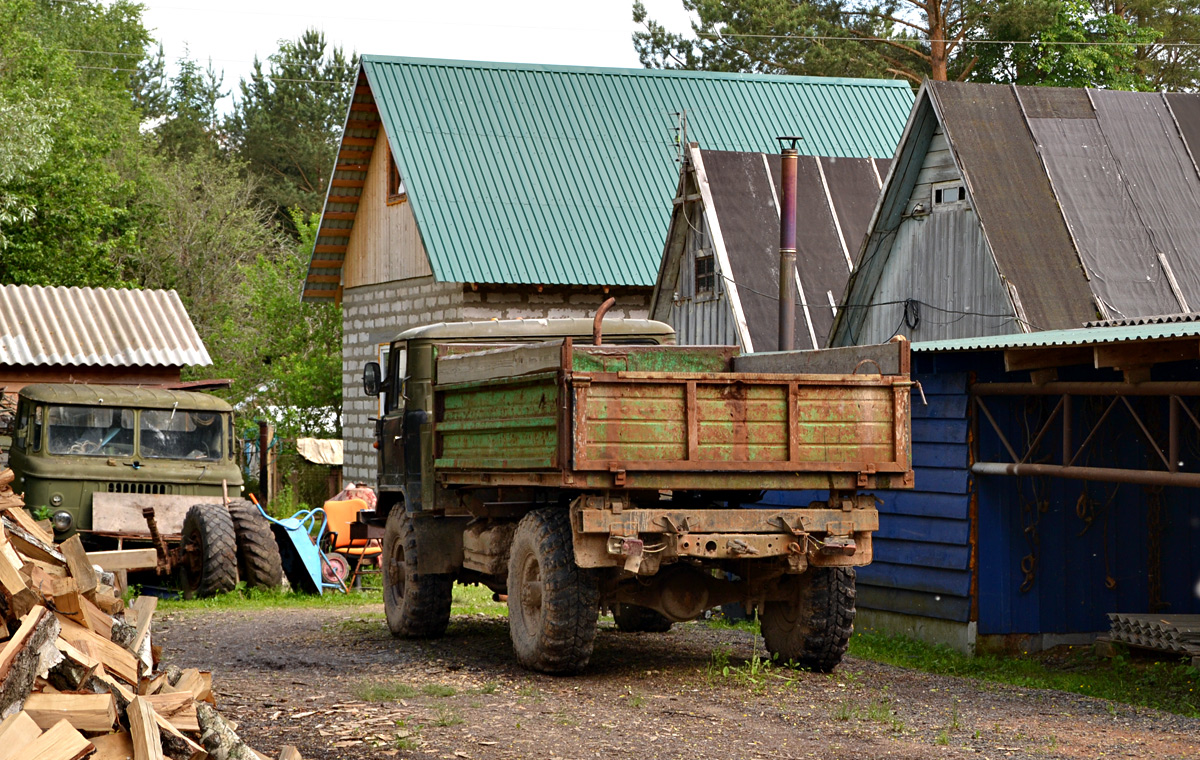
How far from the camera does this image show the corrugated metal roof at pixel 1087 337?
9.34 meters

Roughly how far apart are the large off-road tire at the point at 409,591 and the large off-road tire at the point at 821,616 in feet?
10.8

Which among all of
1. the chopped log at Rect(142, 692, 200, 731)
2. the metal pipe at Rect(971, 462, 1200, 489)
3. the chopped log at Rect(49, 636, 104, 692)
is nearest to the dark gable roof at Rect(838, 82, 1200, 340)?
the metal pipe at Rect(971, 462, 1200, 489)

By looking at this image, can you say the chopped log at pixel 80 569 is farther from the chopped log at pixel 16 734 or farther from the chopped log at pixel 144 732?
the chopped log at pixel 16 734

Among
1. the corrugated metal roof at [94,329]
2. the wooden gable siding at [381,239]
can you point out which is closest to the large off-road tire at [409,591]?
the corrugated metal roof at [94,329]

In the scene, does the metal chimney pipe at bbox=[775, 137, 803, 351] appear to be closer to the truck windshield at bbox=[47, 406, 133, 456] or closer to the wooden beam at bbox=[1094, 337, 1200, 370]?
the truck windshield at bbox=[47, 406, 133, 456]

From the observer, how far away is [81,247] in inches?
1190

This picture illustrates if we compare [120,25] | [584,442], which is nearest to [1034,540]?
[584,442]

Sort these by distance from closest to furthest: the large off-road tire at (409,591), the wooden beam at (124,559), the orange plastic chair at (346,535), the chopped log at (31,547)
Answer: the chopped log at (31,547) < the wooden beam at (124,559) < the large off-road tire at (409,591) < the orange plastic chair at (346,535)

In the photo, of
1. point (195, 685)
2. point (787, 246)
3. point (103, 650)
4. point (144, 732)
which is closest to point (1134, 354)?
point (195, 685)

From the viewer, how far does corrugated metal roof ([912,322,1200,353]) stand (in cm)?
934

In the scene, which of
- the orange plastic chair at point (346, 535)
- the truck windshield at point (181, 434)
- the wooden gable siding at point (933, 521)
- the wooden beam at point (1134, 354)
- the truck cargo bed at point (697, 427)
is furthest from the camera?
the orange plastic chair at point (346, 535)

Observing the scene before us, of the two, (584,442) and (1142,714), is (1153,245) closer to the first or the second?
(1142,714)

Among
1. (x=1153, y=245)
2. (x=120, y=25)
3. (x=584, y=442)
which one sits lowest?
(x=584, y=442)

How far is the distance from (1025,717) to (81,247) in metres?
25.6
